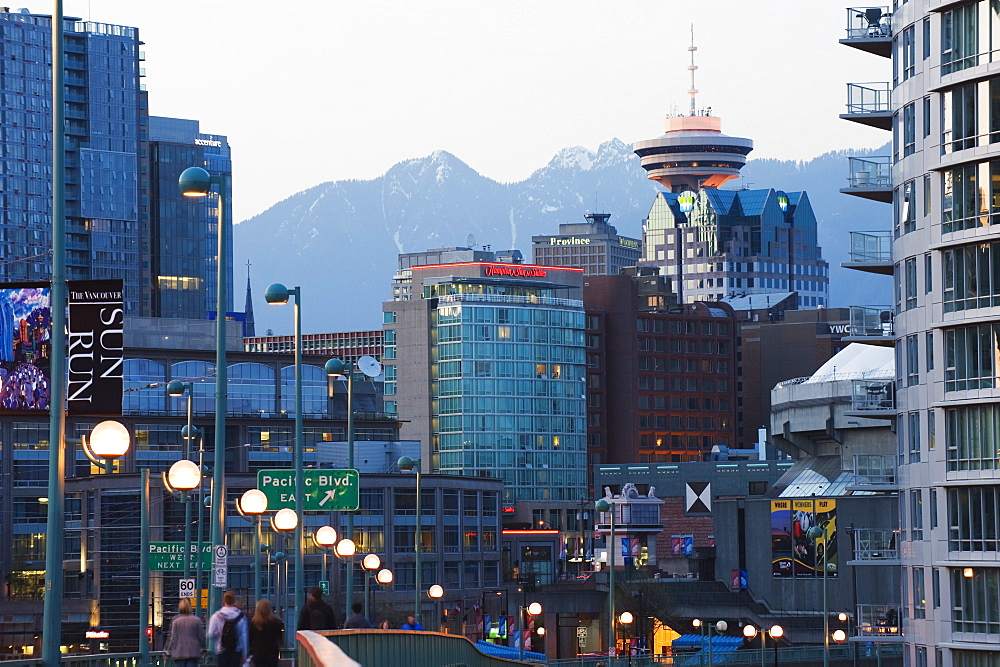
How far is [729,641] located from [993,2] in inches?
2668

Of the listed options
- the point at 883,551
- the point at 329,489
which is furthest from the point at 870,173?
the point at 329,489

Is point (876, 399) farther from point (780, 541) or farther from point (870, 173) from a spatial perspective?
point (780, 541)

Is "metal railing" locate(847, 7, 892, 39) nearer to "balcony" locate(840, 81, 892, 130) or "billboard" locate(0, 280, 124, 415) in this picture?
"balcony" locate(840, 81, 892, 130)

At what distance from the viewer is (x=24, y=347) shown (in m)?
37.8

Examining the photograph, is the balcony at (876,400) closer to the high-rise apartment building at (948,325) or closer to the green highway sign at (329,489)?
the high-rise apartment building at (948,325)

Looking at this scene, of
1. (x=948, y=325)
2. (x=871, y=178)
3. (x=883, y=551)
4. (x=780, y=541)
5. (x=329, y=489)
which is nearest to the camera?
(x=329, y=489)

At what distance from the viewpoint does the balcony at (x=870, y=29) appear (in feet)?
229

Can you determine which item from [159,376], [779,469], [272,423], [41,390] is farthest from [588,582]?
[41,390]

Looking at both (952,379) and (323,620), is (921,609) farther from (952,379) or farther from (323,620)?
(323,620)

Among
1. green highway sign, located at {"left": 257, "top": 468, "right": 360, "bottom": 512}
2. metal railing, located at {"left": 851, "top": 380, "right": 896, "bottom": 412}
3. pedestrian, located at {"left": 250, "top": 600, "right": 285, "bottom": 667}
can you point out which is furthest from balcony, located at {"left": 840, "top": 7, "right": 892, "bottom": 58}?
pedestrian, located at {"left": 250, "top": 600, "right": 285, "bottom": 667}

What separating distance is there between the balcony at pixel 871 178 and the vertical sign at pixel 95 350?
42.6 meters

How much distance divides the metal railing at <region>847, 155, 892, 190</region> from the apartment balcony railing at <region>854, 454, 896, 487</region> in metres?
11.9

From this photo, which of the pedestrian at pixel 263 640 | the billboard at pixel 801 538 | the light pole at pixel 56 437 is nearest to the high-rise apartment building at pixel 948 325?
the pedestrian at pixel 263 640

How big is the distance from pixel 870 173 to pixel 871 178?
252mm
